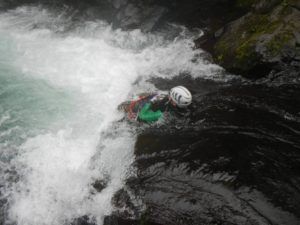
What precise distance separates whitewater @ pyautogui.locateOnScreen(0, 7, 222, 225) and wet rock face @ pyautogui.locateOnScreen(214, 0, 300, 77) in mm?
781

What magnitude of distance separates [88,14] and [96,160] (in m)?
8.68

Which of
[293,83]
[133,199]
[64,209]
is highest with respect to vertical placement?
[293,83]

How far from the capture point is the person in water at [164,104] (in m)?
7.14

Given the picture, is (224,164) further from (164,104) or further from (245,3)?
(245,3)

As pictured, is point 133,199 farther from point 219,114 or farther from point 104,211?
point 219,114

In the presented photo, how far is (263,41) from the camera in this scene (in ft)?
26.8

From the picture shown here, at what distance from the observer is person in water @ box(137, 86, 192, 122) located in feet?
23.4

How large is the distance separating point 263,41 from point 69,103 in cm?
616

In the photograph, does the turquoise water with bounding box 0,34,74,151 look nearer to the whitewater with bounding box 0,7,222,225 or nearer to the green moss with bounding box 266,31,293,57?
the whitewater with bounding box 0,7,222,225

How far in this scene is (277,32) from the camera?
812 cm

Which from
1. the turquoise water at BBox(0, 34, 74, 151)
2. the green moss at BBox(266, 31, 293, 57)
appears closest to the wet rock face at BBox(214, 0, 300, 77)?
the green moss at BBox(266, 31, 293, 57)

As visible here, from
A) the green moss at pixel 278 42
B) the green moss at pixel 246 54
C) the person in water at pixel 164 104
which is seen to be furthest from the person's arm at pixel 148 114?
the green moss at pixel 278 42

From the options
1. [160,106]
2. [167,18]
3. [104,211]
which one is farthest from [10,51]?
[104,211]

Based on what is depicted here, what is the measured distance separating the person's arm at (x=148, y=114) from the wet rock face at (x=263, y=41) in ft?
9.26
